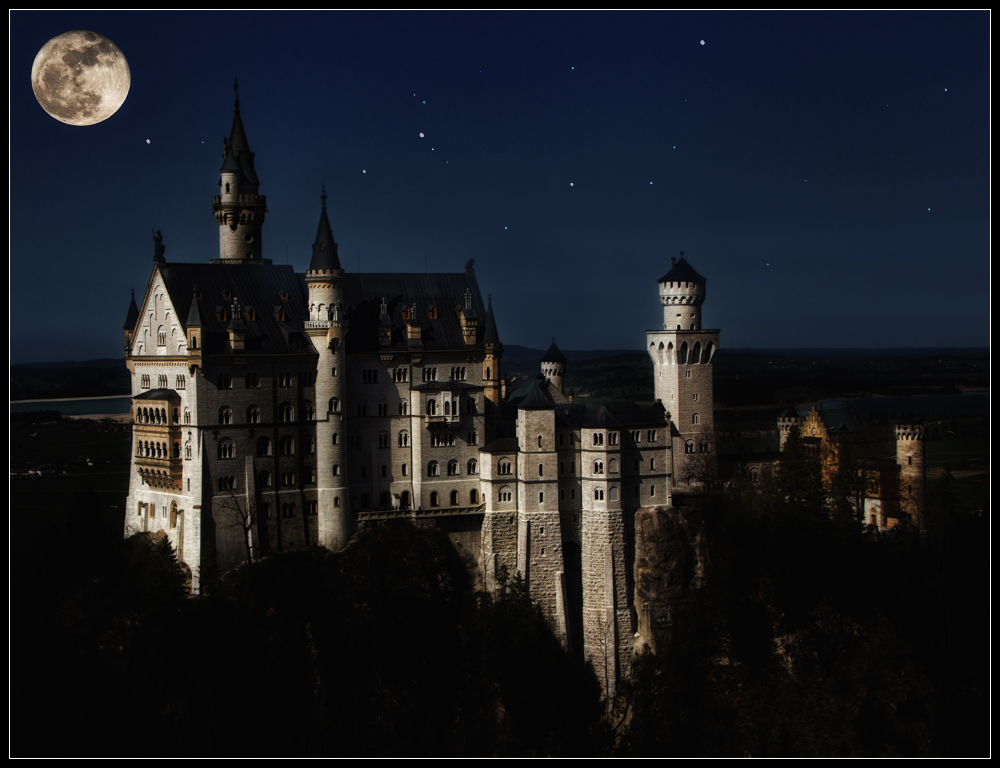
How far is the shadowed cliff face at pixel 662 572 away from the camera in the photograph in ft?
217

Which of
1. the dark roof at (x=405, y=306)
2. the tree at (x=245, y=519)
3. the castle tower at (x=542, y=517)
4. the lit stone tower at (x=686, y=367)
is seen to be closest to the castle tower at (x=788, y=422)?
the lit stone tower at (x=686, y=367)

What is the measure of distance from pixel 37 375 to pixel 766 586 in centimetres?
5191

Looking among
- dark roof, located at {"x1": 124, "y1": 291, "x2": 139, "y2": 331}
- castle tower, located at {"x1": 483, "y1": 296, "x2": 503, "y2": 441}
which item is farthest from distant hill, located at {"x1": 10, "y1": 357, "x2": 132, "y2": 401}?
castle tower, located at {"x1": 483, "y1": 296, "x2": 503, "y2": 441}

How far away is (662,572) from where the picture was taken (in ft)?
218

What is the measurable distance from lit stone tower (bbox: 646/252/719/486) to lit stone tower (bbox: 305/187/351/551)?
2119 centimetres

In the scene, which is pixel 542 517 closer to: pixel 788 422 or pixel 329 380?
pixel 329 380

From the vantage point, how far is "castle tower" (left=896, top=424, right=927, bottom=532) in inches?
2763

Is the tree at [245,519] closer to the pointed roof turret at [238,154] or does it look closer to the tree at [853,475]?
the pointed roof turret at [238,154]

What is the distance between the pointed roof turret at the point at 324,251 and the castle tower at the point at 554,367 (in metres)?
16.7

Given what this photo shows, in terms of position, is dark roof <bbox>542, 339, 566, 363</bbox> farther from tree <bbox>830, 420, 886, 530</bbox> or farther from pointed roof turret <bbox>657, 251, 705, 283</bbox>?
tree <bbox>830, 420, 886, 530</bbox>

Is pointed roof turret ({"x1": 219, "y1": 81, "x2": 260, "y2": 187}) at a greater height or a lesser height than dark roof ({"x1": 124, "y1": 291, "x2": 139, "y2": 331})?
greater

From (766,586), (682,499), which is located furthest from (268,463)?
(766,586)

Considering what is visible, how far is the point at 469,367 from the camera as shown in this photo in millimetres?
70125

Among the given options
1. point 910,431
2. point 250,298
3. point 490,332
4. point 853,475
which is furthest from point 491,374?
point 910,431
